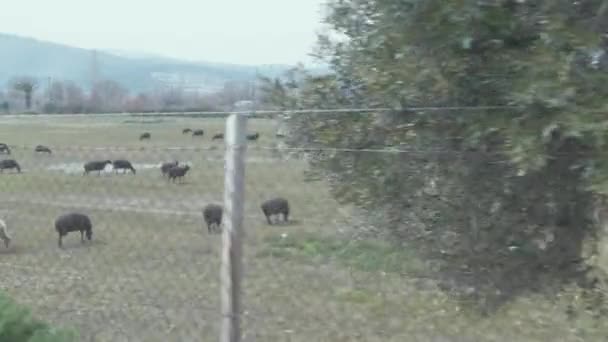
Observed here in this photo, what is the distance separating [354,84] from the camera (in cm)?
369

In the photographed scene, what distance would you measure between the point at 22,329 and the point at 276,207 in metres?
1.20

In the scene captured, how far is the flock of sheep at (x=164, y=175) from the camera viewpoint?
4180 millimetres

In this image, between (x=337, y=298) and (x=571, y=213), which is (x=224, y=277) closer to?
(x=337, y=298)

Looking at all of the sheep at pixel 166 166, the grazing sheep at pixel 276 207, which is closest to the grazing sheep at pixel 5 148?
the sheep at pixel 166 166

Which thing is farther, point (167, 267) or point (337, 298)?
point (167, 267)

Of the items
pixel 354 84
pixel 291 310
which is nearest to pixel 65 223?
pixel 291 310

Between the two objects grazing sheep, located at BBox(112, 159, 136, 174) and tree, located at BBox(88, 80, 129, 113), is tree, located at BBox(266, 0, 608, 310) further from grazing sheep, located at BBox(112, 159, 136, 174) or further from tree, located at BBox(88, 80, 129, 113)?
tree, located at BBox(88, 80, 129, 113)

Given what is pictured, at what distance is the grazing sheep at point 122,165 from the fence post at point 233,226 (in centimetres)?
97

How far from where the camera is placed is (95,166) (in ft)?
17.4

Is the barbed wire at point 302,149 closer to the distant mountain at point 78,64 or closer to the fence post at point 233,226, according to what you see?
the fence post at point 233,226

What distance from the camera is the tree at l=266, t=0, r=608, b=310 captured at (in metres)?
2.87

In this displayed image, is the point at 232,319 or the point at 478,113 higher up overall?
the point at 478,113

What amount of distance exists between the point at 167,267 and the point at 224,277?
1262 mm

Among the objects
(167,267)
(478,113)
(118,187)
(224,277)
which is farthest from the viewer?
(118,187)
